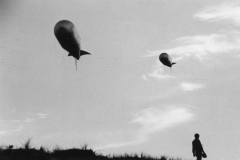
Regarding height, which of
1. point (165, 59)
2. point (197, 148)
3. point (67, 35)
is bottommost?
point (197, 148)

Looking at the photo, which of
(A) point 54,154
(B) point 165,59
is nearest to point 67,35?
(A) point 54,154

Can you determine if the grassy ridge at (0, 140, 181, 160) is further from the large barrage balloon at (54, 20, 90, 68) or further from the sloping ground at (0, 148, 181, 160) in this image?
the large barrage balloon at (54, 20, 90, 68)

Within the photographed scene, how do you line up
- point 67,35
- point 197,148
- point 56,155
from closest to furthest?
point 56,155, point 197,148, point 67,35

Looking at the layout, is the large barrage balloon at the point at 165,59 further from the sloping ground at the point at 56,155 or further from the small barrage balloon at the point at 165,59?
the sloping ground at the point at 56,155

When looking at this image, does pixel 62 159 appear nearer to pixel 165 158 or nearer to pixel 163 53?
pixel 165 158

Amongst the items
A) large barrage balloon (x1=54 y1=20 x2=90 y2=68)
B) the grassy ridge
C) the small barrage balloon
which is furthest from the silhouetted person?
the small barrage balloon

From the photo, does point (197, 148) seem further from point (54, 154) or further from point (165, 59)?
point (165, 59)

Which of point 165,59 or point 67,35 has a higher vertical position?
point 165,59

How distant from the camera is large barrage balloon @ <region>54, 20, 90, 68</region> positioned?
51.9 feet

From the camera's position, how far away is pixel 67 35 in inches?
630

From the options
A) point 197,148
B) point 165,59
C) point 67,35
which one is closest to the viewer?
point 197,148

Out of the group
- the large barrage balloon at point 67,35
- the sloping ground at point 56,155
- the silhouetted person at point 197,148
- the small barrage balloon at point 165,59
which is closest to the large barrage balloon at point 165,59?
the small barrage balloon at point 165,59

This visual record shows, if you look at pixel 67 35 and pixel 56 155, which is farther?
pixel 67 35

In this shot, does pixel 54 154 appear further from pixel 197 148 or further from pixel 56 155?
pixel 197 148
